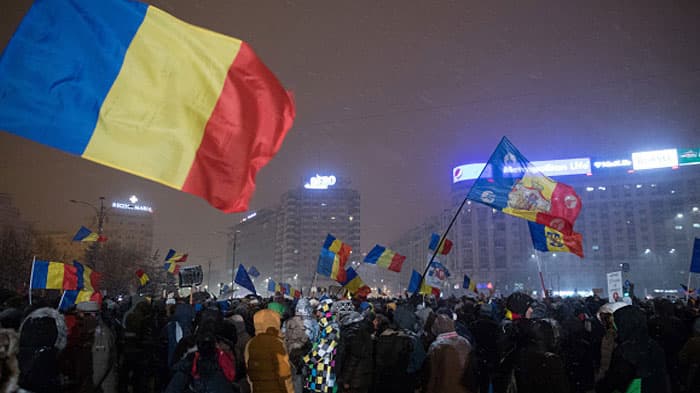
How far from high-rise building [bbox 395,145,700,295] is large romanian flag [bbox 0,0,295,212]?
348 ft

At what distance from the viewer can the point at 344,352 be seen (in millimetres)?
7809

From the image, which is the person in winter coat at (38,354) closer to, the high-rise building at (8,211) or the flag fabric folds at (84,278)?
the flag fabric folds at (84,278)

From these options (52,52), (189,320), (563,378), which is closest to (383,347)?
(563,378)

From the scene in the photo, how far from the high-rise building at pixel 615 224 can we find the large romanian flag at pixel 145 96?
348ft

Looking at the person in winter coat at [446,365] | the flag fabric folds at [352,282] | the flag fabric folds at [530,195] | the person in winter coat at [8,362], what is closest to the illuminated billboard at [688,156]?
the flag fabric folds at [352,282]

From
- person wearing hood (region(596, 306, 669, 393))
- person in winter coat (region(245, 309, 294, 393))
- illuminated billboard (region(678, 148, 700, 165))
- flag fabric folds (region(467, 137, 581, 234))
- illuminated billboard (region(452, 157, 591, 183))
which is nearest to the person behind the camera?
person wearing hood (region(596, 306, 669, 393))

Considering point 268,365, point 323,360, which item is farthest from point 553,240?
point 268,365

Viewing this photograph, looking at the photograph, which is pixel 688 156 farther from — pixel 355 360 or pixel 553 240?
pixel 355 360

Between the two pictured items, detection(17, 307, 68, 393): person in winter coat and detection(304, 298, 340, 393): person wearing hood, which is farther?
detection(304, 298, 340, 393): person wearing hood

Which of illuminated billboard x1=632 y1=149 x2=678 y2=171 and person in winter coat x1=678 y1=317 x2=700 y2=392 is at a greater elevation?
illuminated billboard x1=632 y1=149 x2=678 y2=171

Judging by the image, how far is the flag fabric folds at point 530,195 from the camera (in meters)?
12.3

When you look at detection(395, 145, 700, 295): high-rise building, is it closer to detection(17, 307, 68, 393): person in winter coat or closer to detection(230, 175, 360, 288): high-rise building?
detection(230, 175, 360, 288): high-rise building

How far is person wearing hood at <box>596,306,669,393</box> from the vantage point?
20.7ft

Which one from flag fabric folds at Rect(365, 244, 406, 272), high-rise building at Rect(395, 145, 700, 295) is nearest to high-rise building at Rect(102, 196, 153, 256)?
high-rise building at Rect(395, 145, 700, 295)
